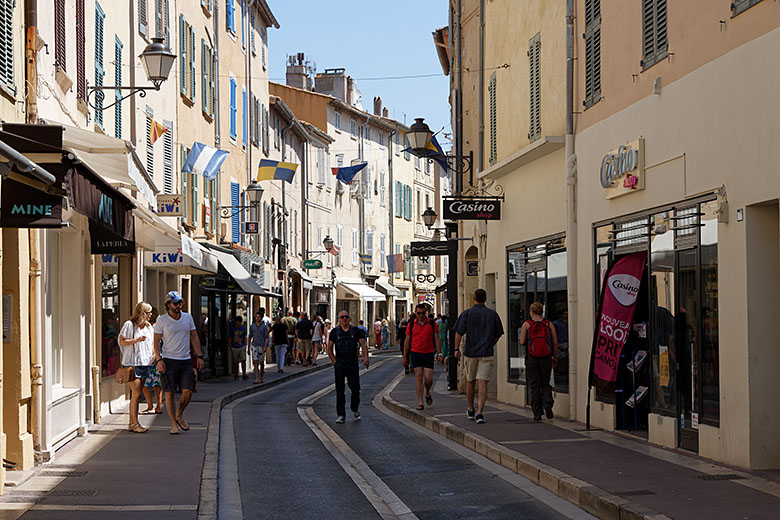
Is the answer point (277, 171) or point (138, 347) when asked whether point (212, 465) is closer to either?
point (138, 347)

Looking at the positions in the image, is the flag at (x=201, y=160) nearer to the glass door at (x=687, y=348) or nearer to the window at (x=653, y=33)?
the window at (x=653, y=33)

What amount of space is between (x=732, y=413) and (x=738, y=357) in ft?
1.77

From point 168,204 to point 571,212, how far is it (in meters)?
10.0

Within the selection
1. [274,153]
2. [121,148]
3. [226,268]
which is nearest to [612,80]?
[121,148]

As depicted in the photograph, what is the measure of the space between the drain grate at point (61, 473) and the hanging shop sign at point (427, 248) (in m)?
12.6

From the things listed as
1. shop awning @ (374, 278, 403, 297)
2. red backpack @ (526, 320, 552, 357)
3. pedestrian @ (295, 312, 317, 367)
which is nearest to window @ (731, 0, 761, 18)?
red backpack @ (526, 320, 552, 357)

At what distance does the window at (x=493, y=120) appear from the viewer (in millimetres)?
21547

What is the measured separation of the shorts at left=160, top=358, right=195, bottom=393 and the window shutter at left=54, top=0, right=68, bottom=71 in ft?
13.1

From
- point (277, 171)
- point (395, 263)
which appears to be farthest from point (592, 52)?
point (395, 263)

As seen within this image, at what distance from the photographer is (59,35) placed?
1423 cm

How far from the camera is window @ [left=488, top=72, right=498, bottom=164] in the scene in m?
21.5

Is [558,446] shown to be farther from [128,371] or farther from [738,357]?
Answer: [128,371]

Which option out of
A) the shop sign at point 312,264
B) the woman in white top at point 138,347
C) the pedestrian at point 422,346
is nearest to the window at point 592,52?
the pedestrian at point 422,346

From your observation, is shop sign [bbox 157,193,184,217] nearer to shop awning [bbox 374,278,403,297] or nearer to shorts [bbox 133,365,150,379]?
shorts [bbox 133,365,150,379]
